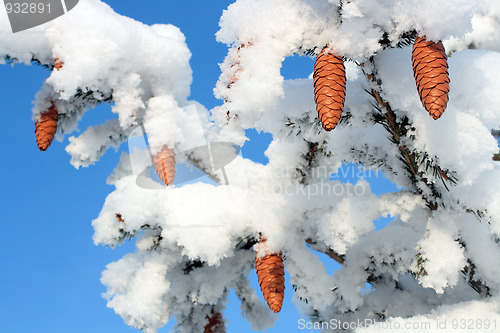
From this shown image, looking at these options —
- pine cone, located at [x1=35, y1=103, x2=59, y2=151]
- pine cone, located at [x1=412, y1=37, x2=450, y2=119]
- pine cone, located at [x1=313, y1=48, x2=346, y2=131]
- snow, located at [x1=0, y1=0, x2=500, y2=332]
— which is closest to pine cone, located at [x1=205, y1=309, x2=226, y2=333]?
snow, located at [x1=0, y1=0, x2=500, y2=332]

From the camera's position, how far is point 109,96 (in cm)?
181

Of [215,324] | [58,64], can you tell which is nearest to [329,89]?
[58,64]

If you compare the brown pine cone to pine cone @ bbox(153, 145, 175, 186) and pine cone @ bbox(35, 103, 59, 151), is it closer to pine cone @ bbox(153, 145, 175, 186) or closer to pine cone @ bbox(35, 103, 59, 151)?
pine cone @ bbox(35, 103, 59, 151)

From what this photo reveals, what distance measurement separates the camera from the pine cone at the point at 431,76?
0.96 m

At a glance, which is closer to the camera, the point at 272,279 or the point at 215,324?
the point at 272,279

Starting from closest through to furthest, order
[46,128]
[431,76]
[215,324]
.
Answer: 1. [431,76]
2. [46,128]
3. [215,324]

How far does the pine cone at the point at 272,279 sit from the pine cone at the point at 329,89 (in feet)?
2.47

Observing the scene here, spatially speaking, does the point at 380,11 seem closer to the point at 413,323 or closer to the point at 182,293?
the point at 413,323

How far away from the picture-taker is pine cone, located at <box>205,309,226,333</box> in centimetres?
232

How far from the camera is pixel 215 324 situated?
7.66 ft

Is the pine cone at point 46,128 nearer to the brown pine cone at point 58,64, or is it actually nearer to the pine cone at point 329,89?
the brown pine cone at point 58,64

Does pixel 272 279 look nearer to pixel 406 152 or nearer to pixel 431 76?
pixel 406 152
